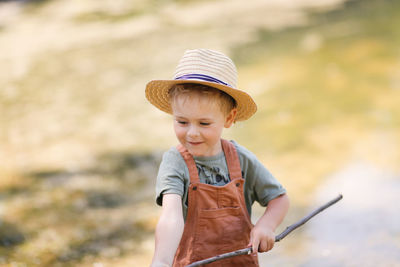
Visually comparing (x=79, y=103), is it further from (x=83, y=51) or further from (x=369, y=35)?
(x=369, y=35)

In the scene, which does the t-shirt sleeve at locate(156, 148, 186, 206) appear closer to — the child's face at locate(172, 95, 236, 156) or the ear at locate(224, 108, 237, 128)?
the child's face at locate(172, 95, 236, 156)

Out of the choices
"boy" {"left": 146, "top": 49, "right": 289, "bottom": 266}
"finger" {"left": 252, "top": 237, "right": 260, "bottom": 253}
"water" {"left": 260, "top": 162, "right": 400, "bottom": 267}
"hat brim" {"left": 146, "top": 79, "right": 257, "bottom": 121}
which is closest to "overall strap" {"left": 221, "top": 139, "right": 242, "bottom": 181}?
"boy" {"left": 146, "top": 49, "right": 289, "bottom": 266}

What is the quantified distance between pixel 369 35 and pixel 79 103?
3.73 metres

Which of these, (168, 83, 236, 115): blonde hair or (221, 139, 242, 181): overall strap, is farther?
(221, 139, 242, 181): overall strap

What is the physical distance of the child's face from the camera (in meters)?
1.71

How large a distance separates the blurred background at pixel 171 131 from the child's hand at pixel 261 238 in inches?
39.9

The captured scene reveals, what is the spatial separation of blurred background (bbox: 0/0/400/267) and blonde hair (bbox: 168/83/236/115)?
1.22 meters

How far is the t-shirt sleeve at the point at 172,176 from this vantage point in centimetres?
173

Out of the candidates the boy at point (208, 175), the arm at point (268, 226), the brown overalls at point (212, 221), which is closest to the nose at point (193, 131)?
the boy at point (208, 175)

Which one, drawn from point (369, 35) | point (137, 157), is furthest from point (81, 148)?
point (369, 35)

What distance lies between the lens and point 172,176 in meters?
1.75

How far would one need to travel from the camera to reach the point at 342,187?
11.2ft

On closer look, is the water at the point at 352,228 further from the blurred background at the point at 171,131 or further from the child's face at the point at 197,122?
the child's face at the point at 197,122

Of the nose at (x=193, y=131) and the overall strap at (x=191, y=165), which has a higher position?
the nose at (x=193, y=131)
